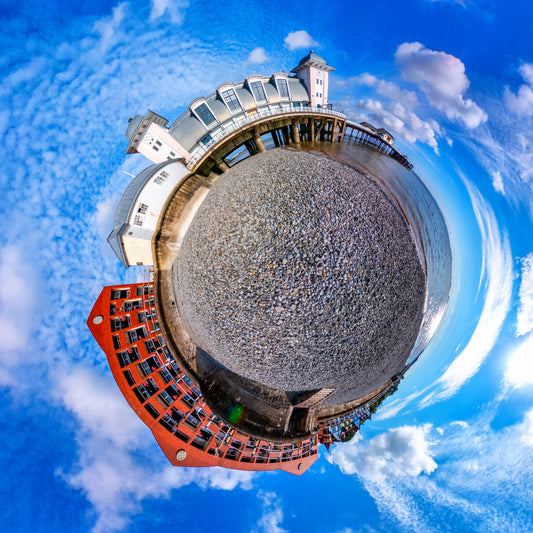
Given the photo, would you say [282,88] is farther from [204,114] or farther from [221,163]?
[221,163]

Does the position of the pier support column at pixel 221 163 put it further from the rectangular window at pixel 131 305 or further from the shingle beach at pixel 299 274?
the rectangular window at pixel 131 305

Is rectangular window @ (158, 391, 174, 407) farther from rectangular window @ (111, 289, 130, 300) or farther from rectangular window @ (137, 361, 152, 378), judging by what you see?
rectangular window @ (111, 289, 130, 300)

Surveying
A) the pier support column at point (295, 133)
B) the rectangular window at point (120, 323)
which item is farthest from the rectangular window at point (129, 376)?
the pier support column at point (295, 133)

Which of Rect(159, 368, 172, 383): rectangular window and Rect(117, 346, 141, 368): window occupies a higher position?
Rect(117, 346, 141, 368): window

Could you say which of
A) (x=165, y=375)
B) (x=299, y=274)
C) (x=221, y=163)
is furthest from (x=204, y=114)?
(x=165, y=375)

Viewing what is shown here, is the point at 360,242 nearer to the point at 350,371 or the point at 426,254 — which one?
the point at 426,254

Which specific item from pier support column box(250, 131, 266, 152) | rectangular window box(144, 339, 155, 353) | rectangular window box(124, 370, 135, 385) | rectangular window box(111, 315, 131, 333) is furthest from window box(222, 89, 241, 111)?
rectangular window box(124, 370, 135, 385)
